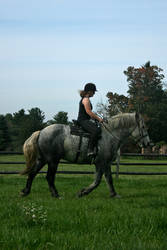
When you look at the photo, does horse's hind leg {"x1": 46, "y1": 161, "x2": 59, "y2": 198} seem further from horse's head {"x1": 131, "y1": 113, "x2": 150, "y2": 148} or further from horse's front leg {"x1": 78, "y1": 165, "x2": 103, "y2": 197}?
horse's head {"x1": 131, "y1": 113, "x2": 150, "y2": 148}

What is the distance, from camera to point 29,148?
9281 mm

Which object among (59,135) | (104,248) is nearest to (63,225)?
(104,248)

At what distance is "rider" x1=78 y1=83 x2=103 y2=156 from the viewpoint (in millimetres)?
8906

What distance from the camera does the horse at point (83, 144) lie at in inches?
361

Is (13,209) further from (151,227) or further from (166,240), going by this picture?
(166,240)

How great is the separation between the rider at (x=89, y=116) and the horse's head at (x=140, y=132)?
0.95 meters

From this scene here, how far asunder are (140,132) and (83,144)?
1474 mm

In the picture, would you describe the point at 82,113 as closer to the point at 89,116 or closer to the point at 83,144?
the point at 89,116

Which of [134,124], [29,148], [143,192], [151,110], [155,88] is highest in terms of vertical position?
[155,88]

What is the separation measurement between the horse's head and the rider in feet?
3.13

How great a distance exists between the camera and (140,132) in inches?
367

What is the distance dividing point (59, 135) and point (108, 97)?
5135 centimetres

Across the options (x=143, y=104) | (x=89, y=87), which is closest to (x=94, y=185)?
(x=89, y=87)

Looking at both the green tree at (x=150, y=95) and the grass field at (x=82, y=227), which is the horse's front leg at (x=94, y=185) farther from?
the green tree at (x=150, y=95)
